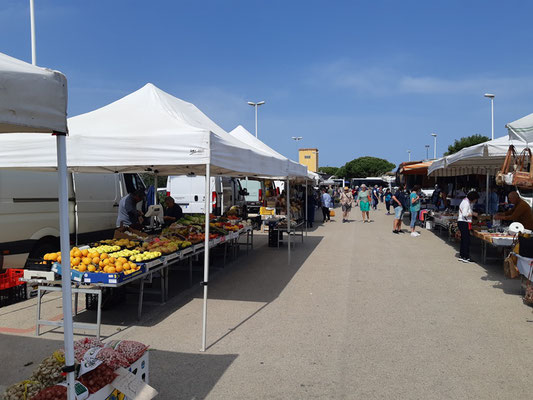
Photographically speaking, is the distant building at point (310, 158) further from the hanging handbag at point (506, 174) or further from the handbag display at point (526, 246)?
the handbag display at point (526, 246)

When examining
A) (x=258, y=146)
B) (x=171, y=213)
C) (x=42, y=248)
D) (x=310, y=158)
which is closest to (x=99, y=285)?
(x=42, y=248)

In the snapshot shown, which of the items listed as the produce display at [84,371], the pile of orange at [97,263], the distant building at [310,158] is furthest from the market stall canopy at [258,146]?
the distant building at [310,158]

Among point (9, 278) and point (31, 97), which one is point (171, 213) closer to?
point (9, 278)

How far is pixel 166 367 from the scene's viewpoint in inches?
161

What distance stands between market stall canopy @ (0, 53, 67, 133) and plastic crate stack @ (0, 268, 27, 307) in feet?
16.1

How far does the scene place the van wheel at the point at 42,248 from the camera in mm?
7220

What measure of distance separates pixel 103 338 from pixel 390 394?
3399 mm

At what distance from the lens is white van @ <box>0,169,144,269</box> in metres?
6.76

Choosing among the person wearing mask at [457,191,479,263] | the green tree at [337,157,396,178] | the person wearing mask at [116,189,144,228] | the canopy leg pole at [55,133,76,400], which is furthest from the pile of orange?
the green tree at [337,157,396,178]

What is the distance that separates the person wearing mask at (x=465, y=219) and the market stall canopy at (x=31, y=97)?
9.04 m

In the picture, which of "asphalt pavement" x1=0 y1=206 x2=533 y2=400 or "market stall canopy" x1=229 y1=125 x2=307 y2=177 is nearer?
"asphalt pavement" x1=0 y1=206 x2=533 y2=400

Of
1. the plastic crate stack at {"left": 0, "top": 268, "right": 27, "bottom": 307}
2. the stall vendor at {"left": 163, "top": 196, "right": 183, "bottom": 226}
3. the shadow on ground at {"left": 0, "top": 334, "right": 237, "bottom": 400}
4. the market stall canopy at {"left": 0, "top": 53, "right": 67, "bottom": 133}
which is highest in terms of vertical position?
the market stall canopy at {"left": 0, "top": 53, "right": 67, "bottom": 133}

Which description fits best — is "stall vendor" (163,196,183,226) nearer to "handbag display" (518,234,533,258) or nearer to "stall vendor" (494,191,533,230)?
"handbag display" (518,234,533,258)

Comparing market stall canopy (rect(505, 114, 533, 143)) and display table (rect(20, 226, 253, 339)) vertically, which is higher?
market stall canopy (rect(505, 114, 533, 143))
